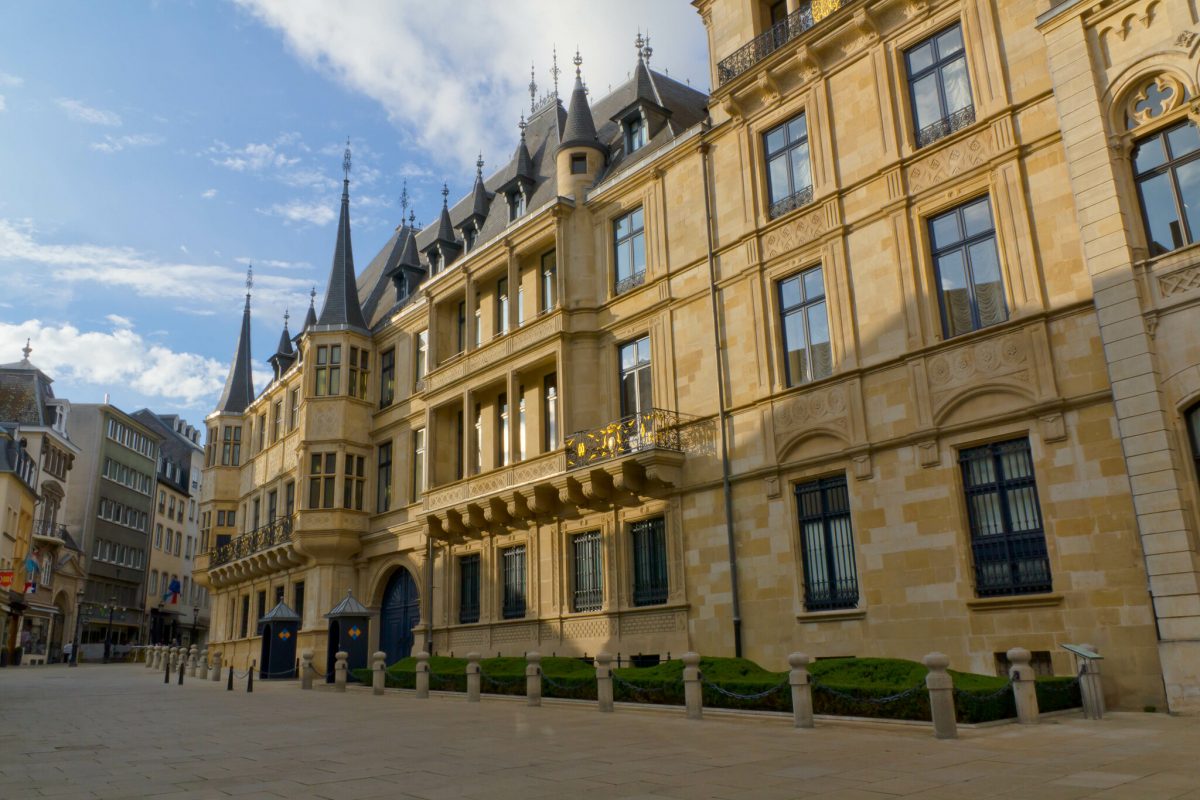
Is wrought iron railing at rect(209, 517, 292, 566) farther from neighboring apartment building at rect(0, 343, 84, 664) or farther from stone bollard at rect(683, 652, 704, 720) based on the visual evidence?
stone bollard at rect(683, 652, 704, 720)

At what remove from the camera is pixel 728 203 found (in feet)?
73.2

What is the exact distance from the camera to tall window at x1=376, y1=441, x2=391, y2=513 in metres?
33.8

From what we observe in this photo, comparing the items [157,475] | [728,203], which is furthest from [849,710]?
[157,475]

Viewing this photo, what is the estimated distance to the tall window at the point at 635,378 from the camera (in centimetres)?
2395

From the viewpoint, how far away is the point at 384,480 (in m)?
34.2

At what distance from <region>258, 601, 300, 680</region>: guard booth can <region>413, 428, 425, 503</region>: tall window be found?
221 inches

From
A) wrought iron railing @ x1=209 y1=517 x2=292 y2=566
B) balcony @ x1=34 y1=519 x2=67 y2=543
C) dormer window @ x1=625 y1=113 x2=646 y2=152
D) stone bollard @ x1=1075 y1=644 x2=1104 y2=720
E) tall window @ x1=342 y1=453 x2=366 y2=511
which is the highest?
dormer window @ x1=625 y1=113 x2=646 y2=152

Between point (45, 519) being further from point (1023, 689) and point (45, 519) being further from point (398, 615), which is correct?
point (1023, 689)

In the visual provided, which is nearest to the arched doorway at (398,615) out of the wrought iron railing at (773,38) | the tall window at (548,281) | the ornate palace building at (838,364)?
the ornate palace building at (838,364)

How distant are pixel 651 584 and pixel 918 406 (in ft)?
27.4

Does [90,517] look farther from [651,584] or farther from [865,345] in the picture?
[865,345]

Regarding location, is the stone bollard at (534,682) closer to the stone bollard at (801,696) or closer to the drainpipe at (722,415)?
the drainpipe at (722,415)

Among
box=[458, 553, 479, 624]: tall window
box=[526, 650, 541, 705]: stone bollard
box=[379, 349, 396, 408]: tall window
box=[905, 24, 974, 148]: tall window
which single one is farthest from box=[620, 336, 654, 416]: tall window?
box=[379, 349, 396, 408]: tall window

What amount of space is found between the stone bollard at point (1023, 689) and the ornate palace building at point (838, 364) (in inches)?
85.5
